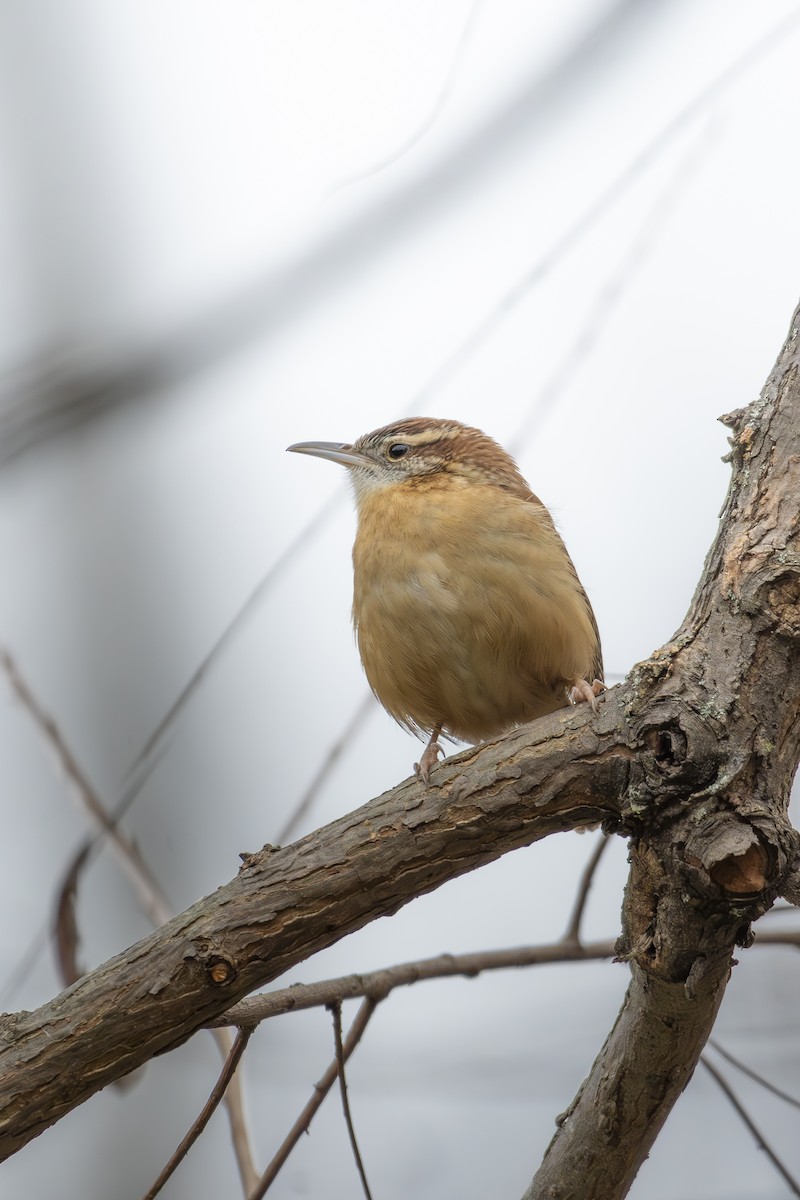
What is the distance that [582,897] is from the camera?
11.1ft

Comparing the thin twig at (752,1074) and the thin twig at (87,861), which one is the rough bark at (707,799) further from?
the thin twig at (87,861)

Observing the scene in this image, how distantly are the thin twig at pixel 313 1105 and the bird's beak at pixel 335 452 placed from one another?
250 centimetres

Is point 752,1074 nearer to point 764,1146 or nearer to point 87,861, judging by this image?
point 764,1146

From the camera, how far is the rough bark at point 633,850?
8.70ft

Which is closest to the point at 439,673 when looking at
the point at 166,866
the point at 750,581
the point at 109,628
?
the point at 166,866

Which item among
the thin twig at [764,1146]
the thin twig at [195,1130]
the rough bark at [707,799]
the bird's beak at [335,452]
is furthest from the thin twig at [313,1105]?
the bird's beak at [335,452]

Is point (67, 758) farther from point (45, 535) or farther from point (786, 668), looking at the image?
point (786, 668)

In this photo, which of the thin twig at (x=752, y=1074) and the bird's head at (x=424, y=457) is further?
the bird's head at (x=424, y=457)

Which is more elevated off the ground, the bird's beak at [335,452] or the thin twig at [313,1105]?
the bird's beak at [335,452]

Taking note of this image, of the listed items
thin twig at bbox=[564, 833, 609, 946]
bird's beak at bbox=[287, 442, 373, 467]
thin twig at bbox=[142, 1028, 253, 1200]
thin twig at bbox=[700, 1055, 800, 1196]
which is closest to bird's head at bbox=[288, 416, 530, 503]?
bird's beak at bbox=[287, 442, 373, 467]

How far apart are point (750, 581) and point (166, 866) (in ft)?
5.80

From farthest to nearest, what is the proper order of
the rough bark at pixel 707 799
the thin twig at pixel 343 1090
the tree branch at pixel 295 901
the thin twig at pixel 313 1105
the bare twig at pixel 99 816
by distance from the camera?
the bare twig at pixel 99 816 < the thin twig at pixel 343 1090 < the thin twig at pixel 313 1105 < the tree branch at pixel 295 901 < the rough bark at pixel 707 799

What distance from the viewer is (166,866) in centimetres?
327

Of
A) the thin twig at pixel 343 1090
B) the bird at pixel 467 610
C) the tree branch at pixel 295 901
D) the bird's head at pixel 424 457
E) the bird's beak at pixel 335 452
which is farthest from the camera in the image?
the bird's beak at pixel 335 452
